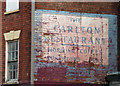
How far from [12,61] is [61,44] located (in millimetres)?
2401

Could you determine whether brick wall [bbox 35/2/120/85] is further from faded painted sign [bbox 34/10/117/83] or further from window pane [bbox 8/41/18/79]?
window pane [bbox 8/41/18/79]

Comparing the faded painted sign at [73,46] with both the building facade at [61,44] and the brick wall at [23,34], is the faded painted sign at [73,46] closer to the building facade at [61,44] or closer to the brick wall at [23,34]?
the building facade at [61,44]

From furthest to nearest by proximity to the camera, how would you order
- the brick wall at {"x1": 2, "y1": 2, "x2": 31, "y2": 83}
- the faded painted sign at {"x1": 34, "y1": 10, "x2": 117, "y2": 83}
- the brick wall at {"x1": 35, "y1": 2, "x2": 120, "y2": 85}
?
the brick wall at {"x1": 35, "y1": 2, "x2": 120, "y2": 85} → the brick wall at {"x1": 2, "y1": 2, "x2": 31, "y2": 83} → the faded painted sign at {"x1": 34, "y1": 10, "x2": 117, "y2": 83}

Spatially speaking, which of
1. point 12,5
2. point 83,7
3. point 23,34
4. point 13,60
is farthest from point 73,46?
point 12,5

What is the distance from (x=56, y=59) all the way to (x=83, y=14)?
93.8 inches

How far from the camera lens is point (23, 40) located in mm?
16109

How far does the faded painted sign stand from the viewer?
1566cm

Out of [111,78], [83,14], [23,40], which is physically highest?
[83,14]

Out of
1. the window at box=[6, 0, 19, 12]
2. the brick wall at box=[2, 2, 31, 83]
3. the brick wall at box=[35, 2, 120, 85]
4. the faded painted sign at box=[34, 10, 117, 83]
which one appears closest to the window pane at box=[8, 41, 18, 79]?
the brick wall at box=[2, 2, 31, 83]

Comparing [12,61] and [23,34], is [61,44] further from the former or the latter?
[12,61]

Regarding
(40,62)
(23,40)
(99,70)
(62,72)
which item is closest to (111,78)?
(99,70)

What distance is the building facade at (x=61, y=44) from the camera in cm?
1568

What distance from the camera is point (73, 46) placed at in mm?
15969

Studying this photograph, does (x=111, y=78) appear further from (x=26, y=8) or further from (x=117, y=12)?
(x=26, y=8)
